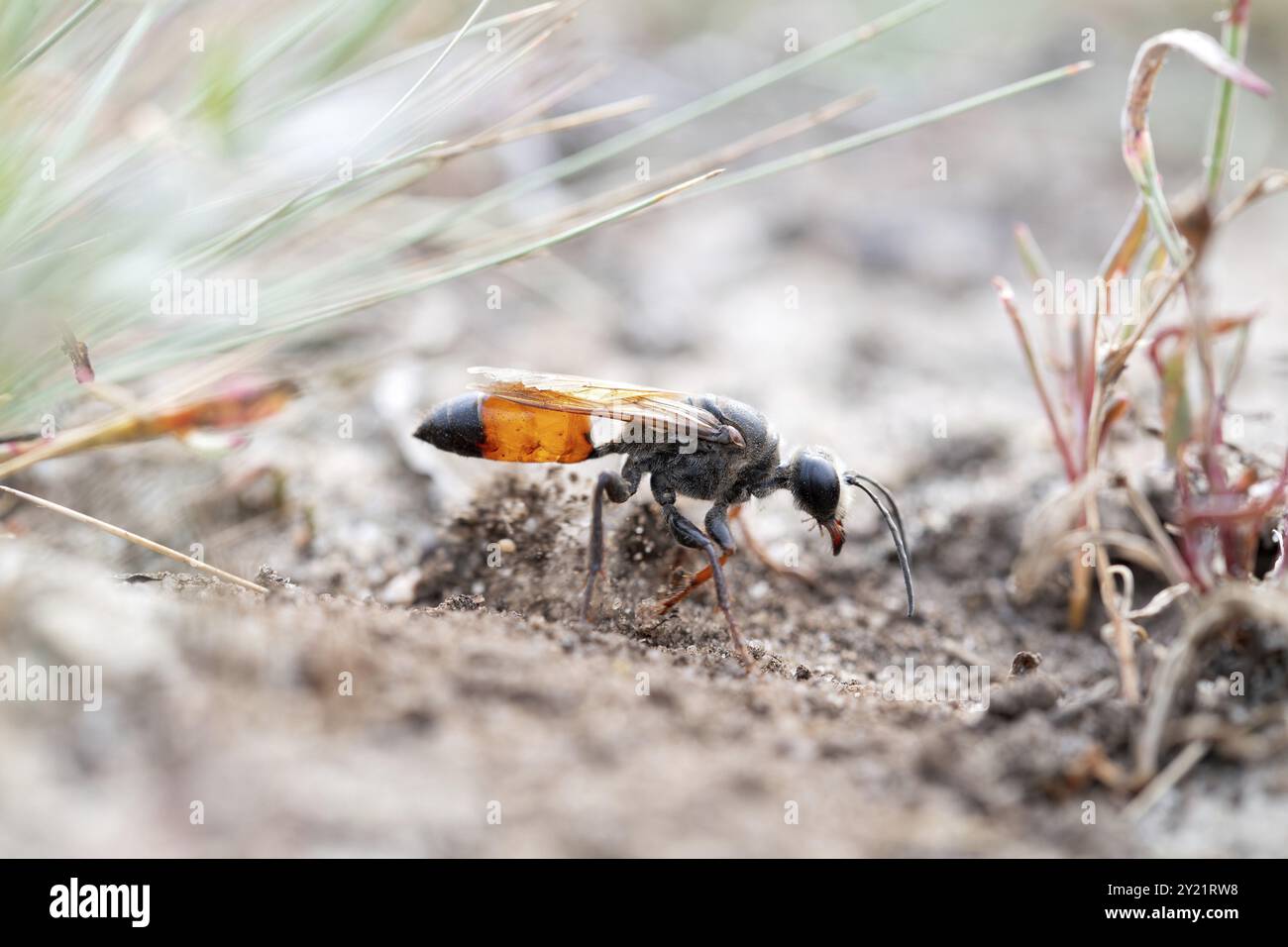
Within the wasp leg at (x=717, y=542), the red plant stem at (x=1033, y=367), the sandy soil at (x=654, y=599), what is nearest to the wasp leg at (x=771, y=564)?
the sandy soil at (x=654, y=599)

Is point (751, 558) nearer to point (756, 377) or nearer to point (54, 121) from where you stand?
point (756, 377)

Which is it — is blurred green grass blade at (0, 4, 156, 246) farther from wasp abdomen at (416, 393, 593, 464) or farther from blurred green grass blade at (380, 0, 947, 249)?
wasp abdomen at (416, 393, 593, 464)

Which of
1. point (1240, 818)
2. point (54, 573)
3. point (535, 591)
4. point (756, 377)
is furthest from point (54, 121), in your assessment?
point (1240, 818)

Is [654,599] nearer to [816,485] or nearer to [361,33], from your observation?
[816,485]

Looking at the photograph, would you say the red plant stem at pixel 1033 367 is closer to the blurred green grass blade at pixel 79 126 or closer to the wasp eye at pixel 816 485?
the wasp eye at pixel 816 485

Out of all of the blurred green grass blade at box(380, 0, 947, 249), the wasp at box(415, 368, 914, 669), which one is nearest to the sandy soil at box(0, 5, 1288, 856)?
the wasp at box(415, 368, 914, 669)

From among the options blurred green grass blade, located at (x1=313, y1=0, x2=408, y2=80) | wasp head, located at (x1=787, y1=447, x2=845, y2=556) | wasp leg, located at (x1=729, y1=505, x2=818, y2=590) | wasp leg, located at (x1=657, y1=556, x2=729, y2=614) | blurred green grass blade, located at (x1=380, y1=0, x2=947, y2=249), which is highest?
blurred green grass blade, located at (x1=313, y1=0, x2=408, y2=80)
